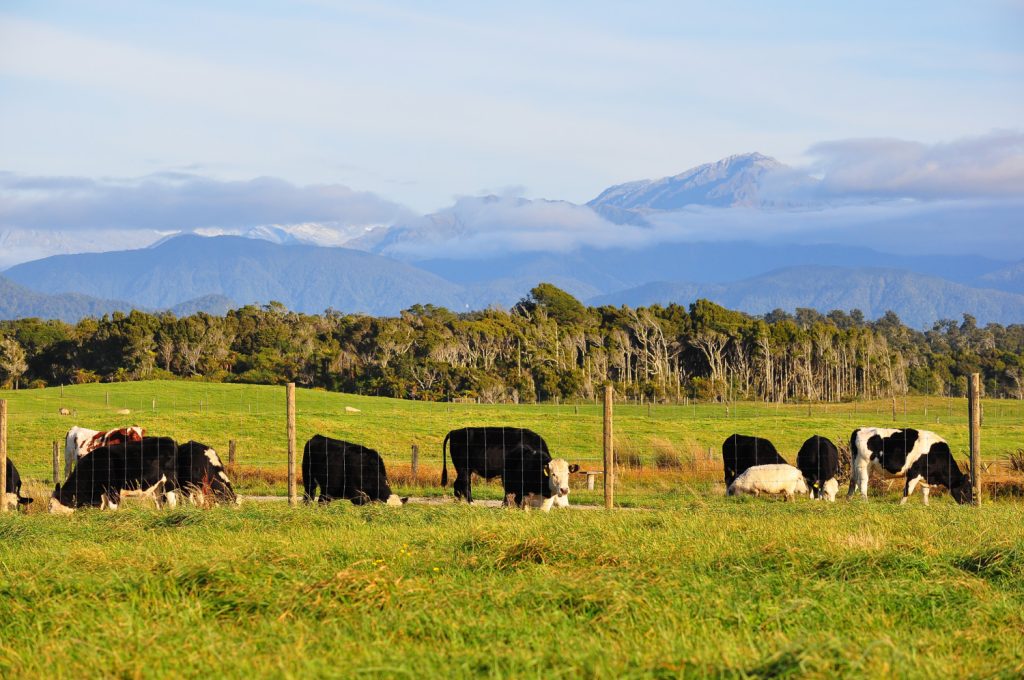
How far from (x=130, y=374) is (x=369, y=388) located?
17.0 m

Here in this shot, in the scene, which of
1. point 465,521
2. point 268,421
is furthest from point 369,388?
point 465,521

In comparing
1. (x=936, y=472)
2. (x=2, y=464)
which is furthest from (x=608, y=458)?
(x=2, y=464)

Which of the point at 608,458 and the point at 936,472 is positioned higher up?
the point at 608,458

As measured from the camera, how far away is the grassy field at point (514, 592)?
24.6 feet

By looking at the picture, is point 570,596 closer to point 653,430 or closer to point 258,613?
point 258,613

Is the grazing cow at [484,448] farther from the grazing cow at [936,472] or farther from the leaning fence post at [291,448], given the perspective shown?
the grazing cow at [936,472]

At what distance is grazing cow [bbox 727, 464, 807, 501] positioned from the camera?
69.8ft

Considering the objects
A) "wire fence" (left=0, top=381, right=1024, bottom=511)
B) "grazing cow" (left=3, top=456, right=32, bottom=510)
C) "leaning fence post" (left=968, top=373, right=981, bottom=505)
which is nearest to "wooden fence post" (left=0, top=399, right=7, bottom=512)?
"grazing cow" (left=3, top=456, right=32, bottom=510)

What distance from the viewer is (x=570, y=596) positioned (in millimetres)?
9109

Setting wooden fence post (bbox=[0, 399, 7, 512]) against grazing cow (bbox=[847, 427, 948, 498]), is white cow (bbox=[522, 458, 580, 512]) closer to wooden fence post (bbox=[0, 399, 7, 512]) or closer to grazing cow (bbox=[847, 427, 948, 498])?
grazing cow (bbox=[847, 427, 948, 498])

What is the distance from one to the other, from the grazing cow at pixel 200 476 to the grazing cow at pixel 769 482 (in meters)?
9.18

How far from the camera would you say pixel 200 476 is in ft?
67.9

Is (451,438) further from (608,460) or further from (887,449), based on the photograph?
(887,449)

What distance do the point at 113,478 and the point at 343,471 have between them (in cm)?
390
